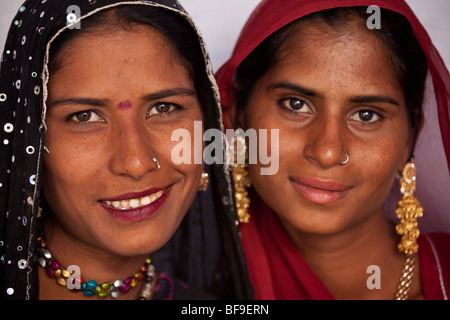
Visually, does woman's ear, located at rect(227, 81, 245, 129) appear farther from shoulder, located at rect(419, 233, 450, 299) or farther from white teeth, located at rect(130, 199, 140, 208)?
shoulder, located at rect(419, 233, 450, 299)

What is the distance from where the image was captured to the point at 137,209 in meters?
1.78

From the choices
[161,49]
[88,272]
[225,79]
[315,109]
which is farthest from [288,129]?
[88,272]

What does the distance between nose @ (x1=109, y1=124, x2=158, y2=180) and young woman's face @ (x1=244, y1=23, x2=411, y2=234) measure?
58cm

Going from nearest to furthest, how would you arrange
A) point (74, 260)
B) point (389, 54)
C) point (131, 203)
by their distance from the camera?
1. point (131, 203)
2. point (74, 260)
3. point (389, 54)

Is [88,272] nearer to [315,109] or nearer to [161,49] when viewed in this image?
[161,49]

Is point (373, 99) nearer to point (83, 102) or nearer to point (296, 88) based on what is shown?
point (296, 88)

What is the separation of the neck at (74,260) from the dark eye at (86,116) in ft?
1.53

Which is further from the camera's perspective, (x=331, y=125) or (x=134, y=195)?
(x=331, y=125)

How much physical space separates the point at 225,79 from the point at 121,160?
2.35 feet

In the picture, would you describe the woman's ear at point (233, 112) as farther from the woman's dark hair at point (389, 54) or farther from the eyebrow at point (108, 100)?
the eyebrow at point (108, 100)

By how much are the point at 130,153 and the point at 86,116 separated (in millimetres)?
198

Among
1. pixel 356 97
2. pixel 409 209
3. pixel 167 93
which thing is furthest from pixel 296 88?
pixel 409 209

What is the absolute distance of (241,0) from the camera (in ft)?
9.23

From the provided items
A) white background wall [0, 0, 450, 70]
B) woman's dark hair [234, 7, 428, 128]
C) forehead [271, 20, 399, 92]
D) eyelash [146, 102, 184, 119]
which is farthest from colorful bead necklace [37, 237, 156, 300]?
white background wall [0, 0, 450, 70]
